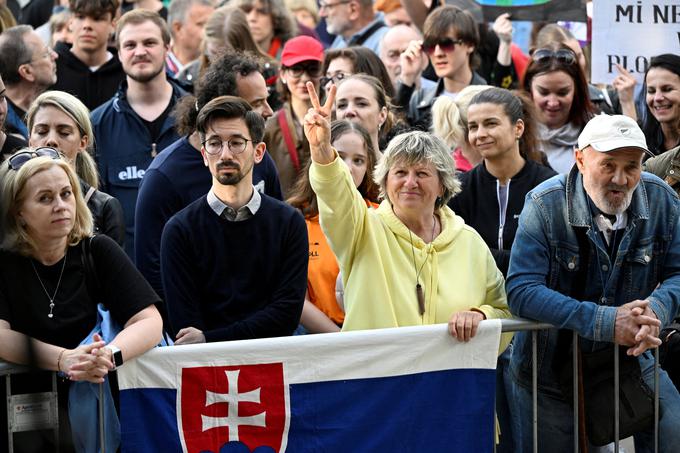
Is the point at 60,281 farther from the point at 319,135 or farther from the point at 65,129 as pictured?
the point at 65,129

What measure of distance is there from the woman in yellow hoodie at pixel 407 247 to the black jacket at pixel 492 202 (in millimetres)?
729

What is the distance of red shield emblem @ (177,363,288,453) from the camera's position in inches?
213

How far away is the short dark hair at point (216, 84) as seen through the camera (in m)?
6.91

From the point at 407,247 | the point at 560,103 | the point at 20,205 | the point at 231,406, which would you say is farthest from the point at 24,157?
the point at 560,103

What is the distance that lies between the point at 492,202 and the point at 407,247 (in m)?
1.15

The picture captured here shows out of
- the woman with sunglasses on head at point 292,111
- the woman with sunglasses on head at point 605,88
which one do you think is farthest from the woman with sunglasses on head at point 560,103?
the woman with sunglasses on head at point 292,111

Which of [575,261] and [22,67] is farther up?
[22,67]

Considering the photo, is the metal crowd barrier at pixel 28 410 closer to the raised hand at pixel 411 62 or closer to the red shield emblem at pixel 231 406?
the red shield emblem at pixel 231 406

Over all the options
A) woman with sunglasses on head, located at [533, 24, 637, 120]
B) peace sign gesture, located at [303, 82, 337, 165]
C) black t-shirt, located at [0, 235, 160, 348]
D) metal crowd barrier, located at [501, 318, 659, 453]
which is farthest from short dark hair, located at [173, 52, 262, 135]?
woman with sunglasses on head, located at [533, 24, 637, 120]

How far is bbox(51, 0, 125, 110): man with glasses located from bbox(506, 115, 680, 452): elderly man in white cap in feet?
15.0

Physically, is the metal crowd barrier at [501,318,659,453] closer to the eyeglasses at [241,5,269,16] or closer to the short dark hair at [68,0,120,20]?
the short dark hair at [68,0,120,20]

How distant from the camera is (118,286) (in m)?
5.45

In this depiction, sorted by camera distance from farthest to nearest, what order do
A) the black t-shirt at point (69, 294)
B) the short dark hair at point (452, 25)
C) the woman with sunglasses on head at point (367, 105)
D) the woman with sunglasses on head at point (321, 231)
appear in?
1. the short dark hair at point (452, 25)
2. the woman with sunglasses on head at point (367, 105)
3. the woman with sunglasses on head at point (321, 231)
4. the black t-shirt at point (69, 294)

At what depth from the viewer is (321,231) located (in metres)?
6.74
